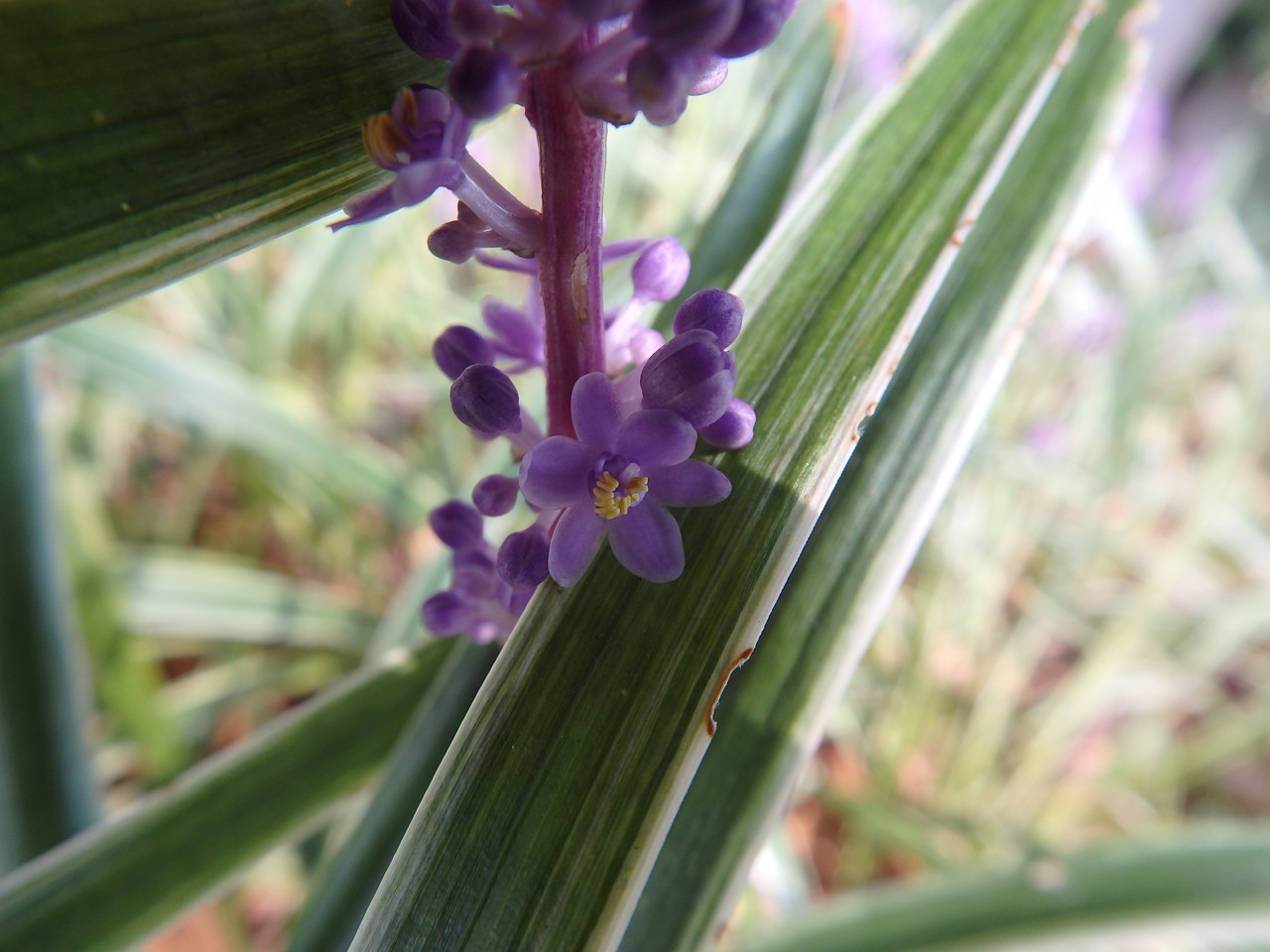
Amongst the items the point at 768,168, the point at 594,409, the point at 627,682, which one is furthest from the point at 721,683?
the point at 768,168

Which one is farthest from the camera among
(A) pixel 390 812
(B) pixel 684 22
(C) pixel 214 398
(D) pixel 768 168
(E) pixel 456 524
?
(C) pixel 214 398

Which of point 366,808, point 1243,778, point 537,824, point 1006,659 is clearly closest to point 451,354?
point 537,824

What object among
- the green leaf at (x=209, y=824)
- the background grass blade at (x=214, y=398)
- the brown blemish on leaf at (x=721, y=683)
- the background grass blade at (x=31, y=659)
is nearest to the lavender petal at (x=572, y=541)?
the brown blemish on leaf at (x=721, y=683)

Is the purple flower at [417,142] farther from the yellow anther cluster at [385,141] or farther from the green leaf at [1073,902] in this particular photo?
the green leaf at [1073,902]

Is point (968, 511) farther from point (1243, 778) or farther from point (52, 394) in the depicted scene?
point (52, 394)

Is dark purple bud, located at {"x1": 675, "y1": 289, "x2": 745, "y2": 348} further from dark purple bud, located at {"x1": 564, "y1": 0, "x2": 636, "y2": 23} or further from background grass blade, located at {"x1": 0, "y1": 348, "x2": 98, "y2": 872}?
background grass blade, located at {"x1": 0, "y1": 348, "x2": 98, "y2": 872}

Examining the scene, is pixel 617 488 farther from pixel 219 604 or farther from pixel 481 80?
pixel 219 604
